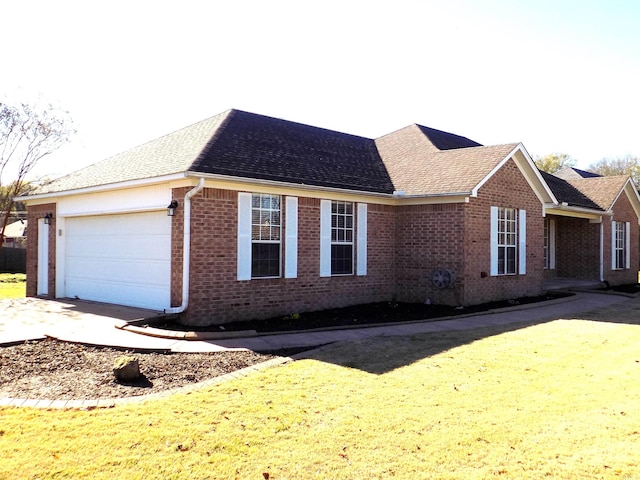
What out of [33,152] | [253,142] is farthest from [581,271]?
[33,152]

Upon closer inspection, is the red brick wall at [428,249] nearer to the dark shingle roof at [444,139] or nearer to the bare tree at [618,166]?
the dark shingle roof at [444,139]

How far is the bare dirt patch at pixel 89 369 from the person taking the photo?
5.89m

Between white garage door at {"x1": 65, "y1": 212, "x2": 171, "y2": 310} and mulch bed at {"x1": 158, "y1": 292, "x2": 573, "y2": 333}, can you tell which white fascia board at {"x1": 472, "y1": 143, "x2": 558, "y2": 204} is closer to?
mulch bed at {"x1": 158, "y1": 292, "x2": 573, "y2": 333}

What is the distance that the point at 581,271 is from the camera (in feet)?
67.9

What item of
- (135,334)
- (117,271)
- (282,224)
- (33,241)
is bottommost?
(135,334)

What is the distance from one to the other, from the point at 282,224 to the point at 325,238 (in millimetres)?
1440

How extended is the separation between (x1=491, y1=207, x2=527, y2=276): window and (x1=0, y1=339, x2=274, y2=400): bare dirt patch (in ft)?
29.3

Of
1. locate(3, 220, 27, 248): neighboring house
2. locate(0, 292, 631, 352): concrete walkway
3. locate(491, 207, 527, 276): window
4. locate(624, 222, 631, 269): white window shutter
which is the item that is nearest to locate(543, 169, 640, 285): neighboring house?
locate(624, 222, 631, 269): white window shutter

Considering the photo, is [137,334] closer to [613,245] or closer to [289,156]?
[289,156]

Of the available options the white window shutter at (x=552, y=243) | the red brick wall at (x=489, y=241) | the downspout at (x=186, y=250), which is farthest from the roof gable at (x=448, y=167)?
the downspout at (x=186, y=250)

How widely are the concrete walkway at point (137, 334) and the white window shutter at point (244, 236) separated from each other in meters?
1.92

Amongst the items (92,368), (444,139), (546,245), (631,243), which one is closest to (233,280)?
(92,368)

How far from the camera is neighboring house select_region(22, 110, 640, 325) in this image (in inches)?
406

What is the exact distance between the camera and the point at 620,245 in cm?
2180
